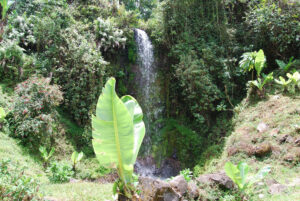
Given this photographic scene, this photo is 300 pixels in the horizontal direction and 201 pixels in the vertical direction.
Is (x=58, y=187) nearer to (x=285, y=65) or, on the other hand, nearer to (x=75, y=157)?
(x=75, y=157)

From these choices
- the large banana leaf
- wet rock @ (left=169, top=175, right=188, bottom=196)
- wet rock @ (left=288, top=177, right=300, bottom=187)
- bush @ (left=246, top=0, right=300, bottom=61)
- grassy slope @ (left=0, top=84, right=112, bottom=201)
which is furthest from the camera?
bush @ (left=246, top=0, right=300, bottom=61)

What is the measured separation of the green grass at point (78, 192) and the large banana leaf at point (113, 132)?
1.25 metres

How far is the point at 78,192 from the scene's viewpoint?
3.95 metres

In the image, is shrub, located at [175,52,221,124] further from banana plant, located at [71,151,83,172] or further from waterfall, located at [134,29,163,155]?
banana plant, located at [71,151,83,172]

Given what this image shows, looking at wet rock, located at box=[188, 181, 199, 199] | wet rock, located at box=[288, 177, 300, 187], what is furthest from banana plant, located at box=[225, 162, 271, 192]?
wet rock, located at box=[288, 177, 300, 187]

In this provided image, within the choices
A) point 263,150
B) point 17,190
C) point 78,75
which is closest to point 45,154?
point 78,75

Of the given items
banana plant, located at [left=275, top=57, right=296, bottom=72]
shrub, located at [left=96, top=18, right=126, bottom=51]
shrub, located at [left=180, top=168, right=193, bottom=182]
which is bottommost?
shrub, located at [left=180, top=168, right=193, bottom=182]

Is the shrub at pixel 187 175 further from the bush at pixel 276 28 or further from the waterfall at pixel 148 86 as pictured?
the bush at pixel 276 28

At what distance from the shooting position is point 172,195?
342cm

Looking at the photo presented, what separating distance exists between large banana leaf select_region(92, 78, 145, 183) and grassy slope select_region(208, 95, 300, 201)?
2797 millimetres

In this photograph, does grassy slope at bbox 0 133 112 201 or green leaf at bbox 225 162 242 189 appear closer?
grassy slope at bbox 0 133 112 201

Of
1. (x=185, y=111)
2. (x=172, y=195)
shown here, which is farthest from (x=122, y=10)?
(x=172, y=195)

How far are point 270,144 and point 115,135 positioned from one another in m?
5.06

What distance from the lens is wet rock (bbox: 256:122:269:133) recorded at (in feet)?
22.2
